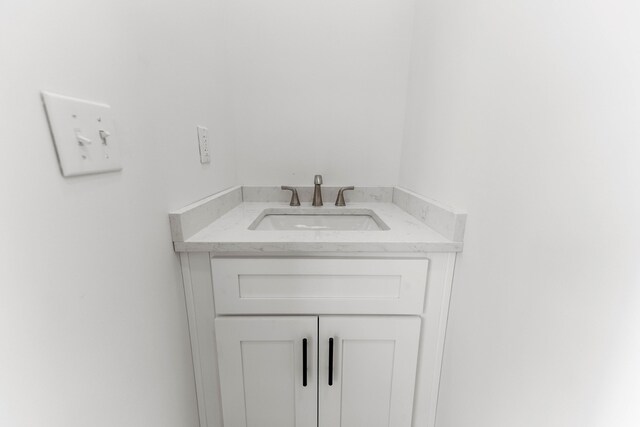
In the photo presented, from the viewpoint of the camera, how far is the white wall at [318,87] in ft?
3.61

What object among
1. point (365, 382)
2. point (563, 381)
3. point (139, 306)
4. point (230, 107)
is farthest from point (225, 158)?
point (563, 381)

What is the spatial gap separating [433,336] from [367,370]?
23 centimetres

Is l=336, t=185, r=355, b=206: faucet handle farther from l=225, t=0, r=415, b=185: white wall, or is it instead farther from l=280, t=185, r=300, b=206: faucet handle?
l=280, t=185, r=300, b=206: faucet handle

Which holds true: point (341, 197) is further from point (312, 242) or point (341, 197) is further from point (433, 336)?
point (433, 336)

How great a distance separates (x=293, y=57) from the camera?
44.8 inches

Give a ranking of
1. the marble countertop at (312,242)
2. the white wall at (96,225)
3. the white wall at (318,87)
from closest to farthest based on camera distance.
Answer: the white wall at (96,225)
the marble countertop at (312,242)
the white wall at (318,87)

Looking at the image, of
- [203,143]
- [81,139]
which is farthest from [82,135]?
[203,143]

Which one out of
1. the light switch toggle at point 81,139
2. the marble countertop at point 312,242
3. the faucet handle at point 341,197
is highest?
the light switch toggle at point 81,139

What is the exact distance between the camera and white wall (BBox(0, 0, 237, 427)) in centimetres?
32

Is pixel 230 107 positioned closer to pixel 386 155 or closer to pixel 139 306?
pixel 386 155

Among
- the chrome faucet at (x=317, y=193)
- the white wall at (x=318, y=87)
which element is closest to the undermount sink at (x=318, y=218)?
the chrome faucet at (x=317, y=193)

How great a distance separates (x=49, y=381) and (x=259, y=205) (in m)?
0.91

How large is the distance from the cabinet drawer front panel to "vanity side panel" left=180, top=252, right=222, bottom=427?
0.04 m

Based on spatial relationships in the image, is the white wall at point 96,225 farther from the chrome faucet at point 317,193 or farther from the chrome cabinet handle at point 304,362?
the chrome faucet at point 317,193
